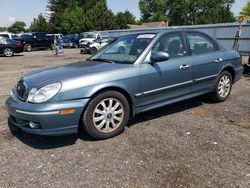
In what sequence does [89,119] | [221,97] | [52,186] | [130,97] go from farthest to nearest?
[221,97], [130,97], [89,119], [52,186]

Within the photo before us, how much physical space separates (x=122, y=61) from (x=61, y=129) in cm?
150

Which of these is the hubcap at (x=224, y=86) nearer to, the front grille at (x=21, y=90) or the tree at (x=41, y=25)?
the front grille at (x=21, y=90)

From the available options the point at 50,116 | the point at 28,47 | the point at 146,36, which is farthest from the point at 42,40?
the point at 50,116

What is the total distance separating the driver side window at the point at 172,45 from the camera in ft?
15.6

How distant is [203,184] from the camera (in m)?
3.01

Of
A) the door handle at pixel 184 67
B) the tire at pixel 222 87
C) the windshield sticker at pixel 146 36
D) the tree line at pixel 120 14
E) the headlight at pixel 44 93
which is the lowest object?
the tire at pixel 222 87

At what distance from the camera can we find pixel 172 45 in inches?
195

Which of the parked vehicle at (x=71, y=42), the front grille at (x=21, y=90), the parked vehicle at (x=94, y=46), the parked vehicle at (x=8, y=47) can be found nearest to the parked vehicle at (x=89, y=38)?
the parked vehicle at (x=94, y=46)

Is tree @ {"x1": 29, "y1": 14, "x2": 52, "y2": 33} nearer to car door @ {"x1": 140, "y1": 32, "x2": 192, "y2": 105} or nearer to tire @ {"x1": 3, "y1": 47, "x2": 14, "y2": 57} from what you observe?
tire @ {"x1": 3, "y1": 47, "x2": 14, "y2": 57}

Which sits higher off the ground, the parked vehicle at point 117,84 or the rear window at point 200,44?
the rear window at point 200,44

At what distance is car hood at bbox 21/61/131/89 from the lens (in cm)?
392

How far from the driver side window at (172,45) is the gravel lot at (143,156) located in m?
1.14

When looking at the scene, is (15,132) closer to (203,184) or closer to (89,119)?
(89,119)

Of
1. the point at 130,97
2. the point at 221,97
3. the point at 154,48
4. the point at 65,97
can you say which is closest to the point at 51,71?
the point at 65,97
